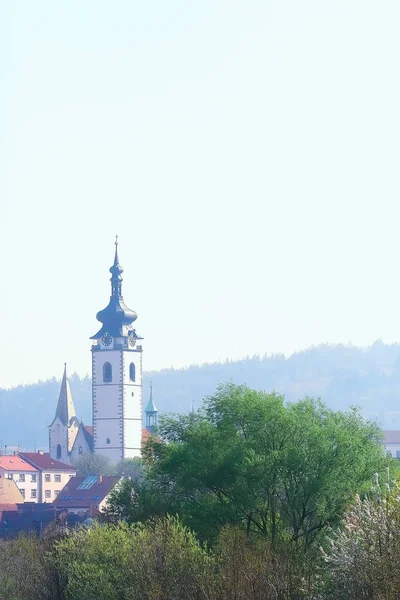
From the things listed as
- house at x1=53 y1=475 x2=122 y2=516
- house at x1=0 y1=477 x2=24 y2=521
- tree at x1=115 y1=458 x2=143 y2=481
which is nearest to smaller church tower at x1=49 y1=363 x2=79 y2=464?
tree at x1=115 y1=458 x2=143 y2=481

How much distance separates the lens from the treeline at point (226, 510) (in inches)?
1507

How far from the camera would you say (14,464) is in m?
171

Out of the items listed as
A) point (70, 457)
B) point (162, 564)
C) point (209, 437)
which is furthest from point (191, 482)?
point (70, 457)

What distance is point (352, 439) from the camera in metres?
50.7

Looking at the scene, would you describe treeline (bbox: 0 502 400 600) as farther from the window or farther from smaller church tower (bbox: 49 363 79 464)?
smaller church tower (bbox: 49 363 79 464)

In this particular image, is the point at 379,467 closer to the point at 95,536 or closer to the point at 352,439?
the point at 352,439

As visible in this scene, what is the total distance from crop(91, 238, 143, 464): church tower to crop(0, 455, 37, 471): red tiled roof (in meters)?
8.58

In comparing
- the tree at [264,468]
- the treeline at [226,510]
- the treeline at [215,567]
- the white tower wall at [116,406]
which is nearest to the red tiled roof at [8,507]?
the white tower wall at [116,406]

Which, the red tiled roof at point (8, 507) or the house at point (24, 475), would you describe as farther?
the house at point (24, 475)

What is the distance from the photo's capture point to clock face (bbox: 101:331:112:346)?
175500 millimetres

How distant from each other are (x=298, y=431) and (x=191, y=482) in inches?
157

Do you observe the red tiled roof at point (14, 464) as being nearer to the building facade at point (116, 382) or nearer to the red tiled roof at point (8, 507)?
the building facade at point (116, 382)

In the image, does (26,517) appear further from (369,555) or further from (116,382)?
(369,555)

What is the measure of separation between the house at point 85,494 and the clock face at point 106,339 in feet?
86.1
